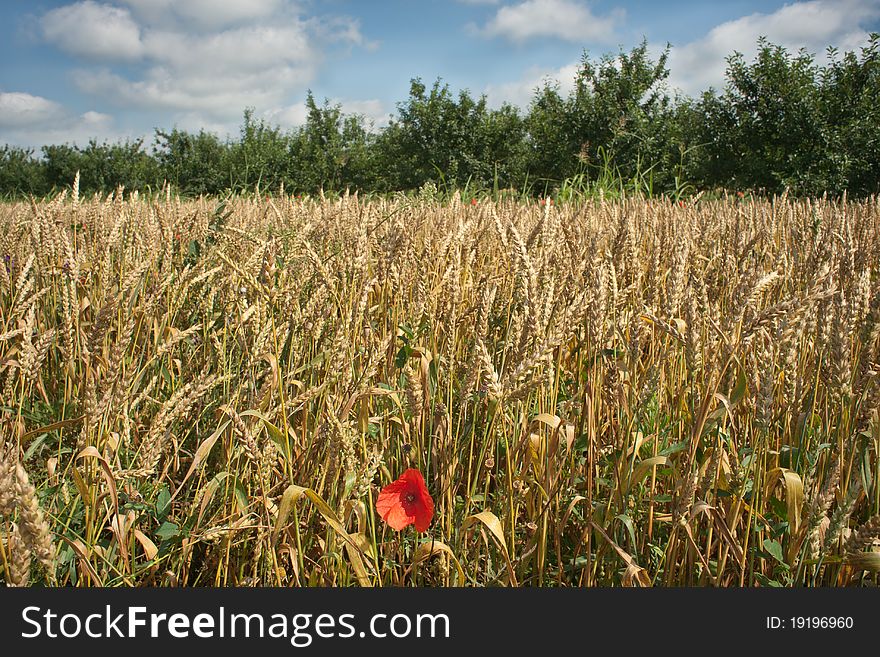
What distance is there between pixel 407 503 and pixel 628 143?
1188cm

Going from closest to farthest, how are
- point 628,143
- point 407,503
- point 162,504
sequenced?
point 407,503 < point 162,504 < point 628,143

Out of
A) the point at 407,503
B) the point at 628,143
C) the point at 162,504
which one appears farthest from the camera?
the point at 628,143

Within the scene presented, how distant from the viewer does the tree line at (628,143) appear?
35.6 feet

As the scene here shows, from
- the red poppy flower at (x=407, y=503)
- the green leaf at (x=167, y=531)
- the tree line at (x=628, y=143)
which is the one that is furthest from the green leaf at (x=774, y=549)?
the tree line at (x=628, y=143)

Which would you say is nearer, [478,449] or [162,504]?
[162,504]

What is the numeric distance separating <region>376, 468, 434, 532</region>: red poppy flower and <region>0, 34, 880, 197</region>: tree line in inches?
234

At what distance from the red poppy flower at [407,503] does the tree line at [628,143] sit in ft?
19.5

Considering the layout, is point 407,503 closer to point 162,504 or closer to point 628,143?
point 162,504

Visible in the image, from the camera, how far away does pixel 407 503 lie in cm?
103

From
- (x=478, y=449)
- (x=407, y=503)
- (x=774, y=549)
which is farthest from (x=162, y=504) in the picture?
(x=774, y=549)

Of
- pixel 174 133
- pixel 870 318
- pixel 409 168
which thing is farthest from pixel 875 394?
pixel 174 133

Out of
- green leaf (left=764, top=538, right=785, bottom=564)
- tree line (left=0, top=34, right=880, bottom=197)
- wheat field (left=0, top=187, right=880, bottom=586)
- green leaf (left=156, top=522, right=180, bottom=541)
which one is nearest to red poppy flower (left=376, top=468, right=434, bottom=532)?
wheat field (left=0, top=187, right=880, bottom=586)

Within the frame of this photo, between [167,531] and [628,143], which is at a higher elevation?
[628,143]

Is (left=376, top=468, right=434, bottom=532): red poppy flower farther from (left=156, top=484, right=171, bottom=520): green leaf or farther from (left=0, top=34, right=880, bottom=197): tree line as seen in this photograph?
(left=0, top=34, right=880, bottom=197): tree line
